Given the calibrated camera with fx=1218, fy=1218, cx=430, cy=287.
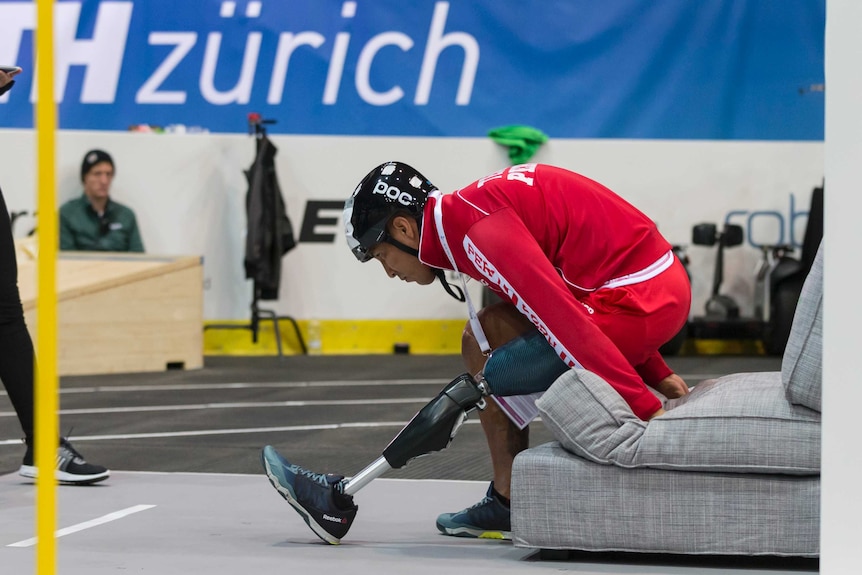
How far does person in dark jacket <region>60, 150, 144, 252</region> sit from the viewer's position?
896 cm

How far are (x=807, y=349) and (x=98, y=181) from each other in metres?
7.20

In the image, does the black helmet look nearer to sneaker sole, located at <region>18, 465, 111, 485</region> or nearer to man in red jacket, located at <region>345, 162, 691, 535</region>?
man in red jacket, located at <region>345, 162, 691, 535</region>

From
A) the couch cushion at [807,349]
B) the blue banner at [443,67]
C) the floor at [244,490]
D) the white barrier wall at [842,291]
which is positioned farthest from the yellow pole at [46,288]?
the blue banner at [443,67]

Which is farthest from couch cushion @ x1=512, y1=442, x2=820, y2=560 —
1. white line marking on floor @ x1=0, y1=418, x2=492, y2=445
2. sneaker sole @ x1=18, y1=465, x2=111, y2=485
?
white line marking on floor @ x1=0, y1=418, x2=492, y2=445

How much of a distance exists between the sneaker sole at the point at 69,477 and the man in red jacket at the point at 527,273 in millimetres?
1004

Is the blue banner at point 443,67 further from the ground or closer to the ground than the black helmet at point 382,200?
further from the ground

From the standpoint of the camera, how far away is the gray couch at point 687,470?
8.43 ft

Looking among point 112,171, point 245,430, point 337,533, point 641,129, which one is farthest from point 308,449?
point 641,129

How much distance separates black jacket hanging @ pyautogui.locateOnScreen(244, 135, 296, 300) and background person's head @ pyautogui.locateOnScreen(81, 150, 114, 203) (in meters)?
1.02

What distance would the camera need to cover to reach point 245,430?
5.21 m

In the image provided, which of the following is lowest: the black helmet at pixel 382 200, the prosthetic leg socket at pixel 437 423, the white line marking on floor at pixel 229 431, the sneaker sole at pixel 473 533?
the sneaker sole at pixel 473 533

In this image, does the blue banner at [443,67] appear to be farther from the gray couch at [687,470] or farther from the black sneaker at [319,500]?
the gray couch at [687,470]

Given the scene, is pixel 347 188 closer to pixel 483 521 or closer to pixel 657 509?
pixel 483 521

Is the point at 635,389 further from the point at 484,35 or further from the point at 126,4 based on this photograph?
the point at 126,4
